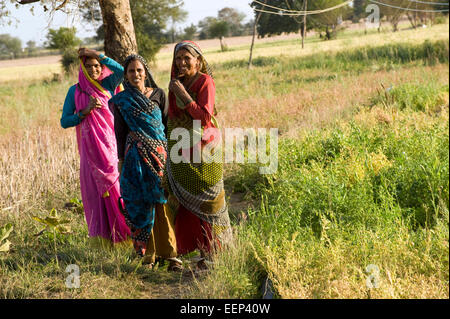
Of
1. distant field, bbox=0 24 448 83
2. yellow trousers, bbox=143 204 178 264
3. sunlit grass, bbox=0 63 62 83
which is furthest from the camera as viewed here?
sunlit grass, bbox=0 63 62 83

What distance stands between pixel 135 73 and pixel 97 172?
94 centimetres

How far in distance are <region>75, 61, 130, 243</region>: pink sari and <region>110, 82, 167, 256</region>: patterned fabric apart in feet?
1.35

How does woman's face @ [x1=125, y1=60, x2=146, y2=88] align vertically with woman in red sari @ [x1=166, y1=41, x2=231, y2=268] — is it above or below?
above

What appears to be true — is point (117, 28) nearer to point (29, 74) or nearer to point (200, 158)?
point (200, 158)

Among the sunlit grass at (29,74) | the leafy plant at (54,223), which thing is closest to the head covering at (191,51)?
the leafy plant at (54,223)

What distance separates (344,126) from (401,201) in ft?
6.96

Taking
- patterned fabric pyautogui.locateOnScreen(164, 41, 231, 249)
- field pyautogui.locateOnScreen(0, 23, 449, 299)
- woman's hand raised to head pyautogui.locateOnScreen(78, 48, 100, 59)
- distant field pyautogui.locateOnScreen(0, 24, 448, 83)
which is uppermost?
distant field pyautogui.locateOnScreen(0, 24, 448, 83)

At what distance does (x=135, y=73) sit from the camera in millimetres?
3303

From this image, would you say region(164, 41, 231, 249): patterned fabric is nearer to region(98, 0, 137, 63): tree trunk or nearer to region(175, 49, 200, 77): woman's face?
region(175, 49, 200, 77): woman's face

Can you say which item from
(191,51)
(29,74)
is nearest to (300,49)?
(29,74)

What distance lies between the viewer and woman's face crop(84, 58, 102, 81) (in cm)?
378

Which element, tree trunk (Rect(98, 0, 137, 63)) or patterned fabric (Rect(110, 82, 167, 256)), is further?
tree trunk (Rect(98, 0, 137, 63))

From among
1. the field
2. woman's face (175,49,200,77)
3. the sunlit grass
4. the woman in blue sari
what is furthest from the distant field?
the woman in blue sari

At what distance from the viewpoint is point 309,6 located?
4341cm
